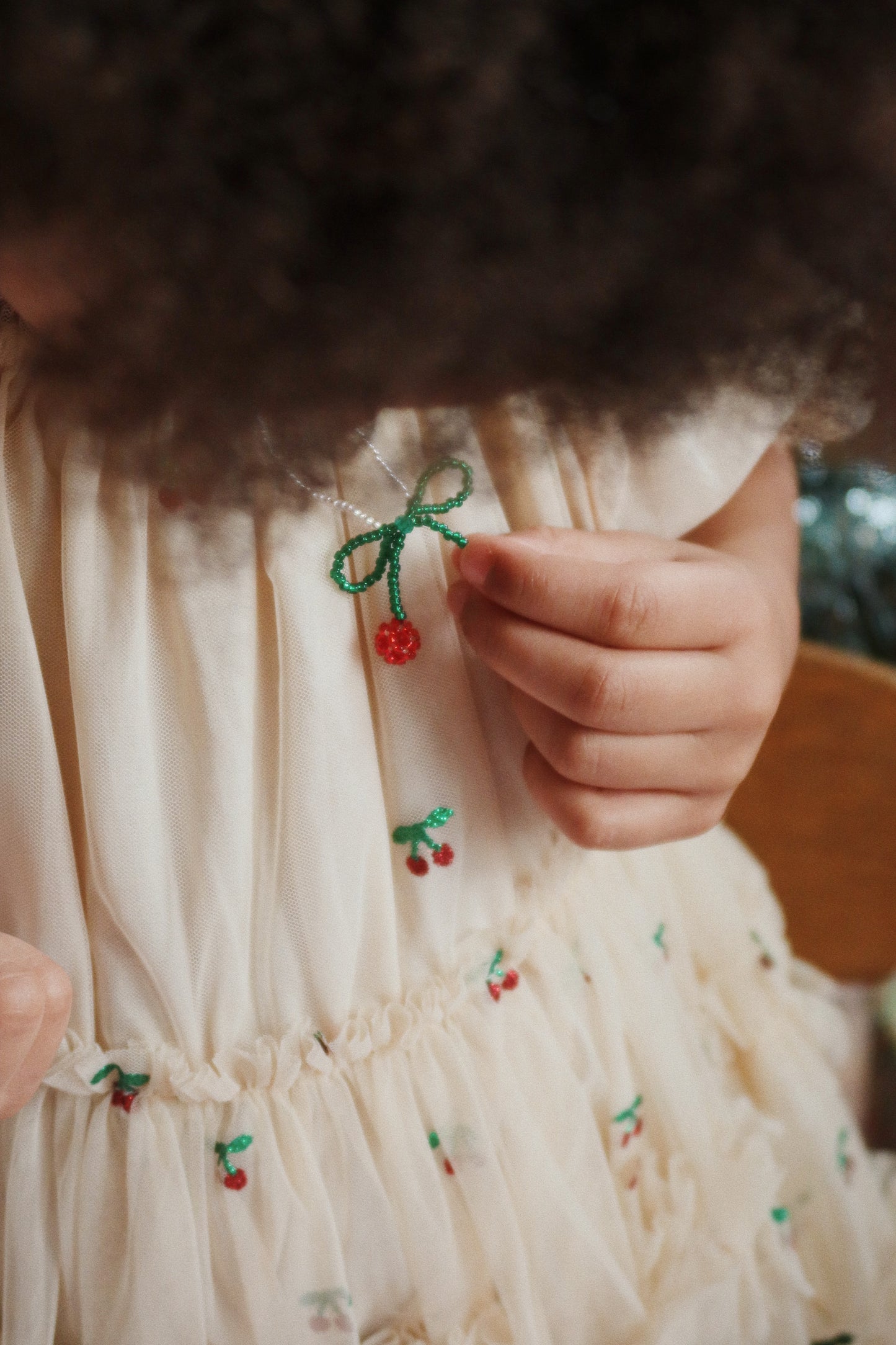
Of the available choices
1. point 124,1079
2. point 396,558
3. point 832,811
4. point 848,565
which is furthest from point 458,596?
point 848,565

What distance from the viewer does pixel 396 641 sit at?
434 mm

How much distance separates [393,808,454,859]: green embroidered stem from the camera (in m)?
0.46

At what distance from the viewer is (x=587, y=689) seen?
0.40m

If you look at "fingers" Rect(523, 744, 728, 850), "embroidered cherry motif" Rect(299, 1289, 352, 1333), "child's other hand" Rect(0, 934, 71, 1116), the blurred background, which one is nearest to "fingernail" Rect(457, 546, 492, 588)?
"fingers" Rect(523, 744, 728, 850)

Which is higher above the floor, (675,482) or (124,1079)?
(675,482)

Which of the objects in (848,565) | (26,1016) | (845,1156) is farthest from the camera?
(848,565)

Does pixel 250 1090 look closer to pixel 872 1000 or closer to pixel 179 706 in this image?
pixel 179 706

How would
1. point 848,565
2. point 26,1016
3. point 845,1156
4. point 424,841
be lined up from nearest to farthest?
point 26,1016 < point 424,841 < point 845,1156 < point 848,565

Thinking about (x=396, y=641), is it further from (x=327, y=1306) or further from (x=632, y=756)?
(x=327, y=1306)

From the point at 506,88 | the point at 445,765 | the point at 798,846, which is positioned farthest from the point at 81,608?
the point at 798,846

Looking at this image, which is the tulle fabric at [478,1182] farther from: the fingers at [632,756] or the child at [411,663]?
the fingers at [632,756]

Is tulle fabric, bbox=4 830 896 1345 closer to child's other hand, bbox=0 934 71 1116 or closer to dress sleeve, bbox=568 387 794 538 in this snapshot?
child's other hand, bbox=0 934 71 1116

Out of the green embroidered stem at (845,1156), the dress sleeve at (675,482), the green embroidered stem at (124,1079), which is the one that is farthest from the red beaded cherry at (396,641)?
the green embroidered stem at (845,1156)

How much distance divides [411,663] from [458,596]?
46 mm
